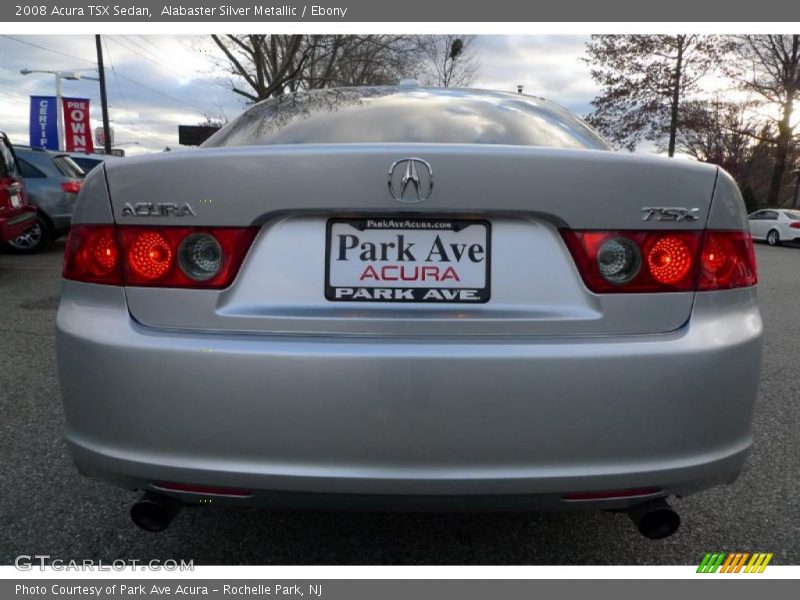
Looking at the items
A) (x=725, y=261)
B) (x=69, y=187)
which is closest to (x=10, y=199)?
(x=69, y=187)

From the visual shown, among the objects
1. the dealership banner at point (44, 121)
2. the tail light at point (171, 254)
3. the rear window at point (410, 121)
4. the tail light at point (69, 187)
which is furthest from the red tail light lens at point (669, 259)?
the dealership banner at point (44, 121)

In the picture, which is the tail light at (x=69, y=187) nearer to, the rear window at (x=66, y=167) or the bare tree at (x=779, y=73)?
the rear window at (x=66, y=167)

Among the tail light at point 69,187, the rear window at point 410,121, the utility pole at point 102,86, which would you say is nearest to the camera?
the rear window at point 410,121

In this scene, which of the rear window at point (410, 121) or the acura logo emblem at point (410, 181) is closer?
the acura logo emblem at point (410, 181)

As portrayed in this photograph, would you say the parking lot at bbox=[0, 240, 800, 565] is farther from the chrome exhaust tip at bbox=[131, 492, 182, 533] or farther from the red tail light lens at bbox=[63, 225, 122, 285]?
the red tail light lens at bbox=[63, 225, 122, 285]

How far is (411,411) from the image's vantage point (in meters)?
1.47

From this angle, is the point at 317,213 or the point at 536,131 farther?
the point at 536,131

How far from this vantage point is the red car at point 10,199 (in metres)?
7.74

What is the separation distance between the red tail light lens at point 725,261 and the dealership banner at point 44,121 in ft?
111

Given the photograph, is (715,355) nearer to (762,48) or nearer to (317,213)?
(317,213)

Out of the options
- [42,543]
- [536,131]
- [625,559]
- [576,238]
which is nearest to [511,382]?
[576,238]

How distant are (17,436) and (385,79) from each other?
30830 mm

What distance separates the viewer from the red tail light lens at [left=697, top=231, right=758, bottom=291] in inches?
62.2

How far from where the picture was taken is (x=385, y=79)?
31328 millimetres
